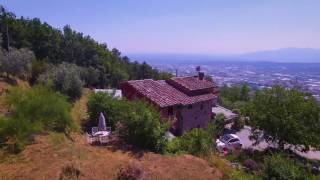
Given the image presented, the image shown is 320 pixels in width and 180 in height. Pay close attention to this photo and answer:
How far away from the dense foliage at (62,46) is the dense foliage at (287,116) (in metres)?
26.6

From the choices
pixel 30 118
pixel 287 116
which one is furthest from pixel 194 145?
pixel 287 116

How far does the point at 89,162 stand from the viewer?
562 inches

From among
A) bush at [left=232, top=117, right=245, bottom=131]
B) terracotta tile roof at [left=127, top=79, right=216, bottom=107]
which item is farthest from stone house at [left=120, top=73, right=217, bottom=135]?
bush at [left=232, top=117, right=245, bottom=131]

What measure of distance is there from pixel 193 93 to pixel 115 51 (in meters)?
43.5

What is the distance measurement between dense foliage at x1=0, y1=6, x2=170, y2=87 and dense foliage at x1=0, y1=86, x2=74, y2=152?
2505 centimetres

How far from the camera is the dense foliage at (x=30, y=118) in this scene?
15297mm

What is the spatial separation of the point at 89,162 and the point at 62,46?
41049 millimetres

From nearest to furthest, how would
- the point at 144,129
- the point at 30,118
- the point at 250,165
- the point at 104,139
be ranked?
1. the point at 30,118
2. the point at 144,129
3. the point at 104,139
4. the point at 250,165

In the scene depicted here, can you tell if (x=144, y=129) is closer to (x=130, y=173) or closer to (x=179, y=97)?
(x=130, y=173)

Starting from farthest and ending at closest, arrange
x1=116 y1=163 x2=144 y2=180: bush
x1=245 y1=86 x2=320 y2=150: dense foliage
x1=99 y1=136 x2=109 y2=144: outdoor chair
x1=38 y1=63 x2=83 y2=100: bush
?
1. x1=38 y1=63 x2=83 y2=100: bush
2. x1=245 y1=86 x2=320 y2=150: dense foliage
3. x1=99 y1=136 x2=109 y2=144: outdoor chair
4. x1=116 y1=163 x2=144 y2=180: bush

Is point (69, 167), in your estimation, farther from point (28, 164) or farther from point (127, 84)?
point (127, 84)

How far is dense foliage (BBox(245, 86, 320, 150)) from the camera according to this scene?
89.9ft

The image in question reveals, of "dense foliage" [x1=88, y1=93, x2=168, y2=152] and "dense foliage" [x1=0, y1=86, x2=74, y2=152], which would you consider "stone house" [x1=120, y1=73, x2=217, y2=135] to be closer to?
"dense foliage" [x1=88, y1=93, x2=168, y2=152]

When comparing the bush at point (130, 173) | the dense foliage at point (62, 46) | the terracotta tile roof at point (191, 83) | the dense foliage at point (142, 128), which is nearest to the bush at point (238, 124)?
the terracotta tile roof at point (191, 83)
